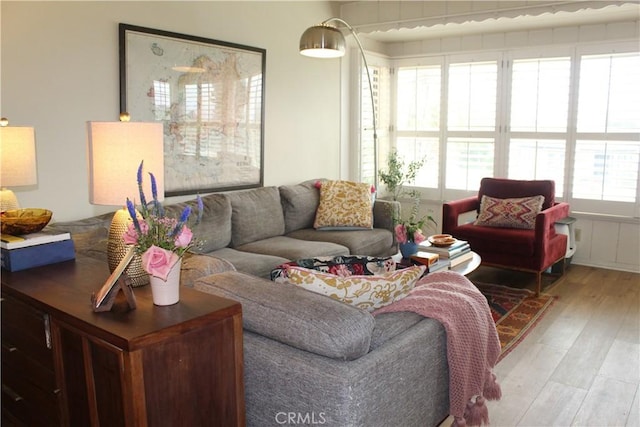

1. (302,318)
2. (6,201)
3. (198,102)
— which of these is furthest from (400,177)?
(302,318)

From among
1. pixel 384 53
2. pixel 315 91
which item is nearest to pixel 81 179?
pixel 315 91

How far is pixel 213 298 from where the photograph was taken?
1667mm

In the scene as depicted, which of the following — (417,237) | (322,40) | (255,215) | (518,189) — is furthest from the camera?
(518,189)

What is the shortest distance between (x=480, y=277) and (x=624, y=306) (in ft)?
3.85

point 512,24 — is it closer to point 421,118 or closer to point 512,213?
point 421,118

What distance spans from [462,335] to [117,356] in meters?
1.23

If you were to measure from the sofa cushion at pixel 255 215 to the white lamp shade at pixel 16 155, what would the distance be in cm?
176

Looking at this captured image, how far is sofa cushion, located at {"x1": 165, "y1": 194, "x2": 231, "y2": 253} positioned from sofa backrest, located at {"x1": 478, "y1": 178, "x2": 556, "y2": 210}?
2.57 metres

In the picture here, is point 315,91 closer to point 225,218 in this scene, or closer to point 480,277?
point 225,218

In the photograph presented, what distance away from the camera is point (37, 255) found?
2.02 meters

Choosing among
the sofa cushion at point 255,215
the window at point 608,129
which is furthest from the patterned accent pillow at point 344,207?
the window at point 608,129

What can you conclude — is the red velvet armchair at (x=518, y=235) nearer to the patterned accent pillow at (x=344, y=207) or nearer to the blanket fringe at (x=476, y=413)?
the patterned accent pillow at (x=344, y=207)

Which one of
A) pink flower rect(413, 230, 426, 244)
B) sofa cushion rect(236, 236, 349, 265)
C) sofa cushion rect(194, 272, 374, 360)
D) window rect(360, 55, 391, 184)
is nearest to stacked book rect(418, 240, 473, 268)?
pink flower rect(413, 230, 426, 244)

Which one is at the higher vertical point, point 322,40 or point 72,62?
point 322,40
